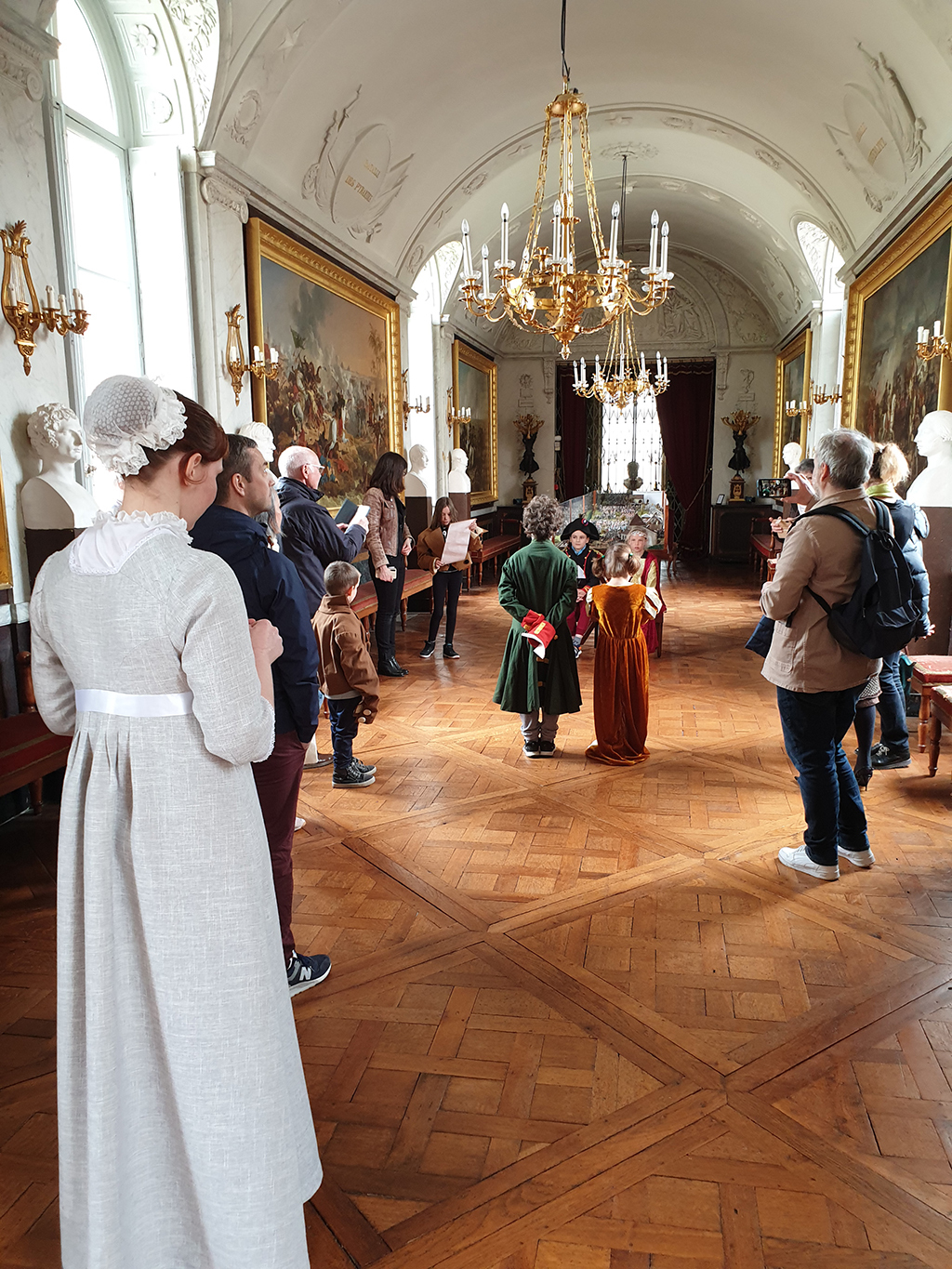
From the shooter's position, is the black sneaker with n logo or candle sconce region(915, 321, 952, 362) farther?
candle sconce region(915, 321, 952, 362)

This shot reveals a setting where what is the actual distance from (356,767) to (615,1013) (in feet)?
8.84

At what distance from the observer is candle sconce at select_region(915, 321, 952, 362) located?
22.5 ft

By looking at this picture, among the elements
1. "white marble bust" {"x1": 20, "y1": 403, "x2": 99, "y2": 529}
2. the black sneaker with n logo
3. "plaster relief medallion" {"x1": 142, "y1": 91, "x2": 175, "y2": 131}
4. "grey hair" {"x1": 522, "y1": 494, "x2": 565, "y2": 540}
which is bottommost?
the black sneaker with n logo

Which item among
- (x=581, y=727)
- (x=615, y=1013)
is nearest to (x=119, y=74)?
(x=581, y=727)

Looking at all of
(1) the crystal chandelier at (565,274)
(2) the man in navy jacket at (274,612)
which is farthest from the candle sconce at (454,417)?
(2) the man in navy jacket at (274,612)

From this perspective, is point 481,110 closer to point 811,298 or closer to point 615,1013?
point 811,298

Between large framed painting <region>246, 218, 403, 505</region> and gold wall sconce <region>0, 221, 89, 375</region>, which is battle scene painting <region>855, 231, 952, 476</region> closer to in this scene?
large framed painting <region>246, 218, 403, 505</region>

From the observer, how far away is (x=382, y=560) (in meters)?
7.88

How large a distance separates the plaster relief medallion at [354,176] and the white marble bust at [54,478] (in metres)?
4.45

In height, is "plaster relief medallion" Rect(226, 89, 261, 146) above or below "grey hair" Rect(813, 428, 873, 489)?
above

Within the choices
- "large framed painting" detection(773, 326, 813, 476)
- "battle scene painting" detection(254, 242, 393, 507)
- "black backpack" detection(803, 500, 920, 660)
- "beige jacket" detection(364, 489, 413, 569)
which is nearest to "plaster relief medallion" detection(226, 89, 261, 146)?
"battle scene painting" detection(254, 242, 393, 507)

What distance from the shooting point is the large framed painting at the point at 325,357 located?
7.82 metres

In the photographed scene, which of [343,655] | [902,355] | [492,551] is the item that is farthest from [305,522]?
Answer: [492,551]

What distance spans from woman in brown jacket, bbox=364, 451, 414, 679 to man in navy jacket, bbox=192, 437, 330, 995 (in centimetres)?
468
